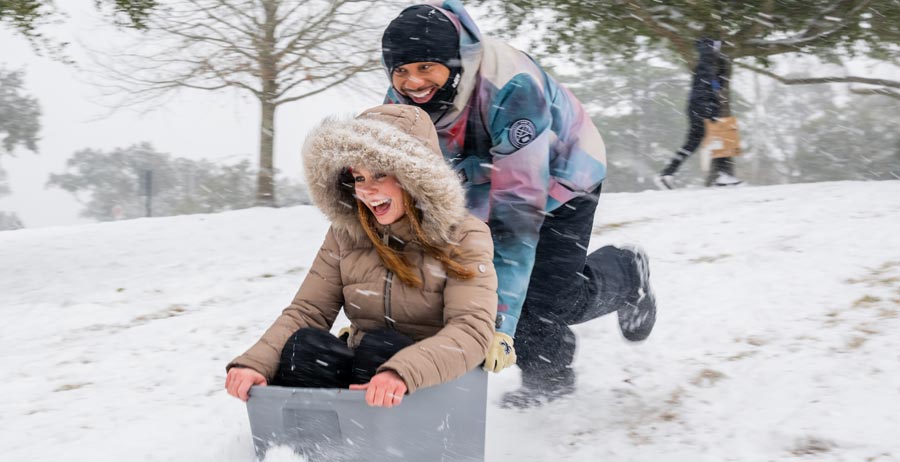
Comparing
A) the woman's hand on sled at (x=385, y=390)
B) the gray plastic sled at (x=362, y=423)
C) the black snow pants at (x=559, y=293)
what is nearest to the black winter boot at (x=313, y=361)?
the gray plastic sled at (x=362, y=423)

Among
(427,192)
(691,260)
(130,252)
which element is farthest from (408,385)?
(130,252)

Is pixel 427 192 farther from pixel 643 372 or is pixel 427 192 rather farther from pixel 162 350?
pixel 162 350

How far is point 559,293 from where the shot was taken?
10.2ft

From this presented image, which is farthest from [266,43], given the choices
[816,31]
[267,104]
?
[816,31]

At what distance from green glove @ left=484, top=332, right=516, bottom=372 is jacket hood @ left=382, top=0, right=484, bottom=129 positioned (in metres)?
0.80

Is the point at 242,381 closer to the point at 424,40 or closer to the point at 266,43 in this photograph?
the point at 424,40

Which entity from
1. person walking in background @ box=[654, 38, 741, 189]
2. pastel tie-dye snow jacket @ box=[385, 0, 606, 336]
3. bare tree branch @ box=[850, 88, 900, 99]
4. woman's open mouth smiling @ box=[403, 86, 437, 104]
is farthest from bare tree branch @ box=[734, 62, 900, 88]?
woman's open mouth smiling @ box=[403, 86, 437, 104]

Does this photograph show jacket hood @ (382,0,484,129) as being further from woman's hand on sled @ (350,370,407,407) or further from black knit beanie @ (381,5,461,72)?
woman's hand on sled @ (350,370,407,407)

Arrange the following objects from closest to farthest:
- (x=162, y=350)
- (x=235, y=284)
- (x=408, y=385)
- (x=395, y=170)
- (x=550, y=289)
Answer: (x=408, y=385)
(x=395, y=170)
(x=550, y=289)
(x=162, y=350)
(x=235, y=284)

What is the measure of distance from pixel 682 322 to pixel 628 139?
33.0m

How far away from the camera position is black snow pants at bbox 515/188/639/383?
3.11 m

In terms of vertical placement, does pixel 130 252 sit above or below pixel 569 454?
below

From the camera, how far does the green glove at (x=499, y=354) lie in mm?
2227

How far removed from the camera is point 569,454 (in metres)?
2.79
